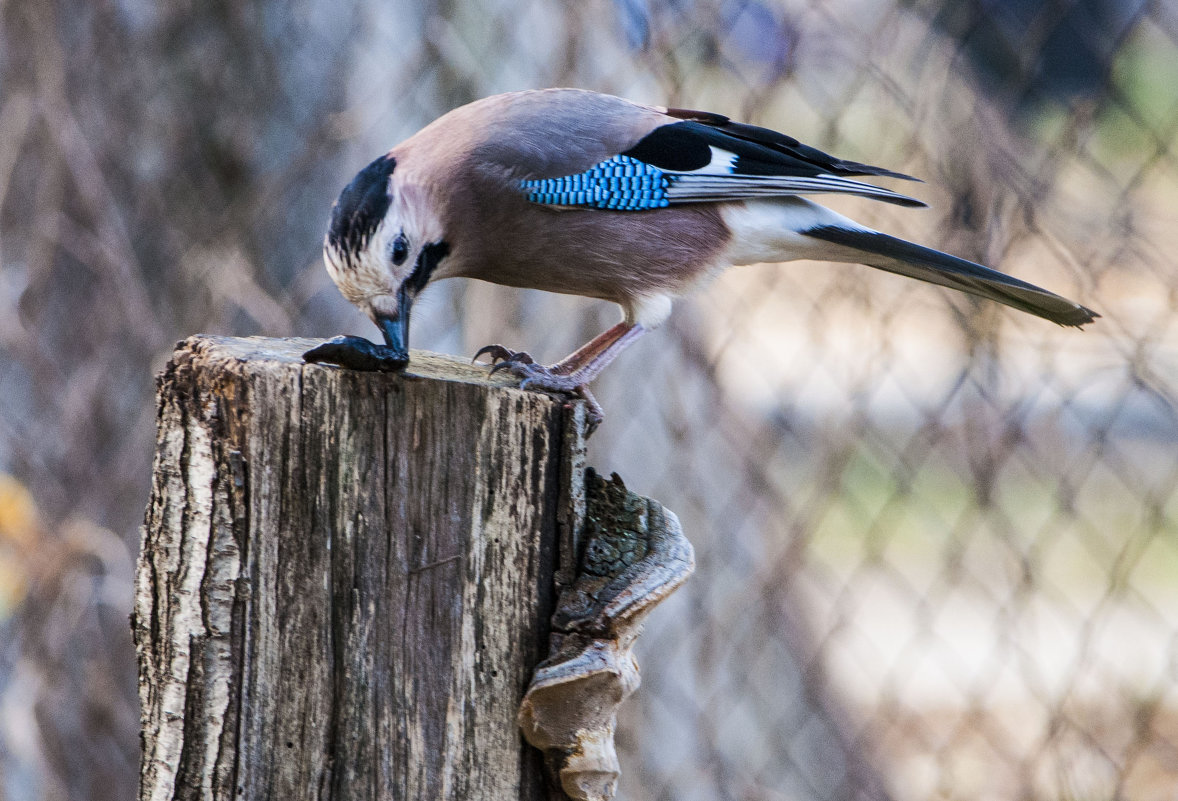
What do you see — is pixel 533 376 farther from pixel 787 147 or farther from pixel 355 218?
pixel 787 147

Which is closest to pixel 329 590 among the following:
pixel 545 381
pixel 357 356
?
pixel 357 356

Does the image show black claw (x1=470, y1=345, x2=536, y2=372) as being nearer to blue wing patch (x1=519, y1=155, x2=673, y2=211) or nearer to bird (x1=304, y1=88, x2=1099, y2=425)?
bird (x1=304, y1=88, x2=1099, y2=425)

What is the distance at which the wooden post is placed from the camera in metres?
1.27

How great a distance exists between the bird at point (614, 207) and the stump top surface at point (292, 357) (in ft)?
0.79

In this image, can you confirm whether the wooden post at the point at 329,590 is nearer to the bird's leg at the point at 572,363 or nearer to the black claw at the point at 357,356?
the black claw at the point at 357,356

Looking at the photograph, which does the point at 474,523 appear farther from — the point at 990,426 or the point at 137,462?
the point at 137,462

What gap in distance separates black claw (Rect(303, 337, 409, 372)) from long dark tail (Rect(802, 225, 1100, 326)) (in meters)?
1.19

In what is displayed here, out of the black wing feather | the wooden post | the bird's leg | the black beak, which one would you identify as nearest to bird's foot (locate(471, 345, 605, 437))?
the bird's leg

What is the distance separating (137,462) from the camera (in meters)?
3.36

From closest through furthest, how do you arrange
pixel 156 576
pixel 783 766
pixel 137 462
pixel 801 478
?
pixel 156 576 → pixel 801 478 → pixel 783 766 → pixel 137 462

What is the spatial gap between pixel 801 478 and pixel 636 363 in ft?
1.90

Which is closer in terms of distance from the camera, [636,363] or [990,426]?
[990,426]

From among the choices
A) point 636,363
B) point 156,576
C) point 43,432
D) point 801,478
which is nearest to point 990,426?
point 801,478

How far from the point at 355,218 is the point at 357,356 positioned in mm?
538
